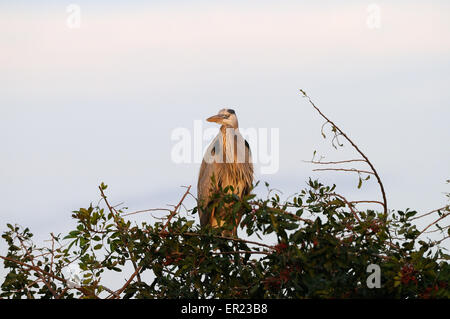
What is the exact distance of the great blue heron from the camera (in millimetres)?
6562

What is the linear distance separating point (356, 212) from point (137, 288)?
1.40 meters

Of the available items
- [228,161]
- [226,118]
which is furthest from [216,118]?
[228,161]

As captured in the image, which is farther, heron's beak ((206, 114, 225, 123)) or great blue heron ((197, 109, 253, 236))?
great blue heron ((197, 109, 253, 236))

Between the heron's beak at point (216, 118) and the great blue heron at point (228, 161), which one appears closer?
the heron's beak at point (216, 118)

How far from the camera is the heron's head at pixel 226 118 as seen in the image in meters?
6.43

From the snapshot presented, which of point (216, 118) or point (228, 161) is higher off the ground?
point (216, 118)

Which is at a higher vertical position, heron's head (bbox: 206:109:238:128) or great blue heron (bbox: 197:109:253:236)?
heron's head (bbox: 206:109:238:128)

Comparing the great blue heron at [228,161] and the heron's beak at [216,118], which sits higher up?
the heron's beak at [216,118]

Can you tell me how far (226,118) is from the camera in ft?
21.2

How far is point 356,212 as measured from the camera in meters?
3.81

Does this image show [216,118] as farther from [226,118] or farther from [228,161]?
[228,161]

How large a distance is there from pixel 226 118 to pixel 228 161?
1.84ft
